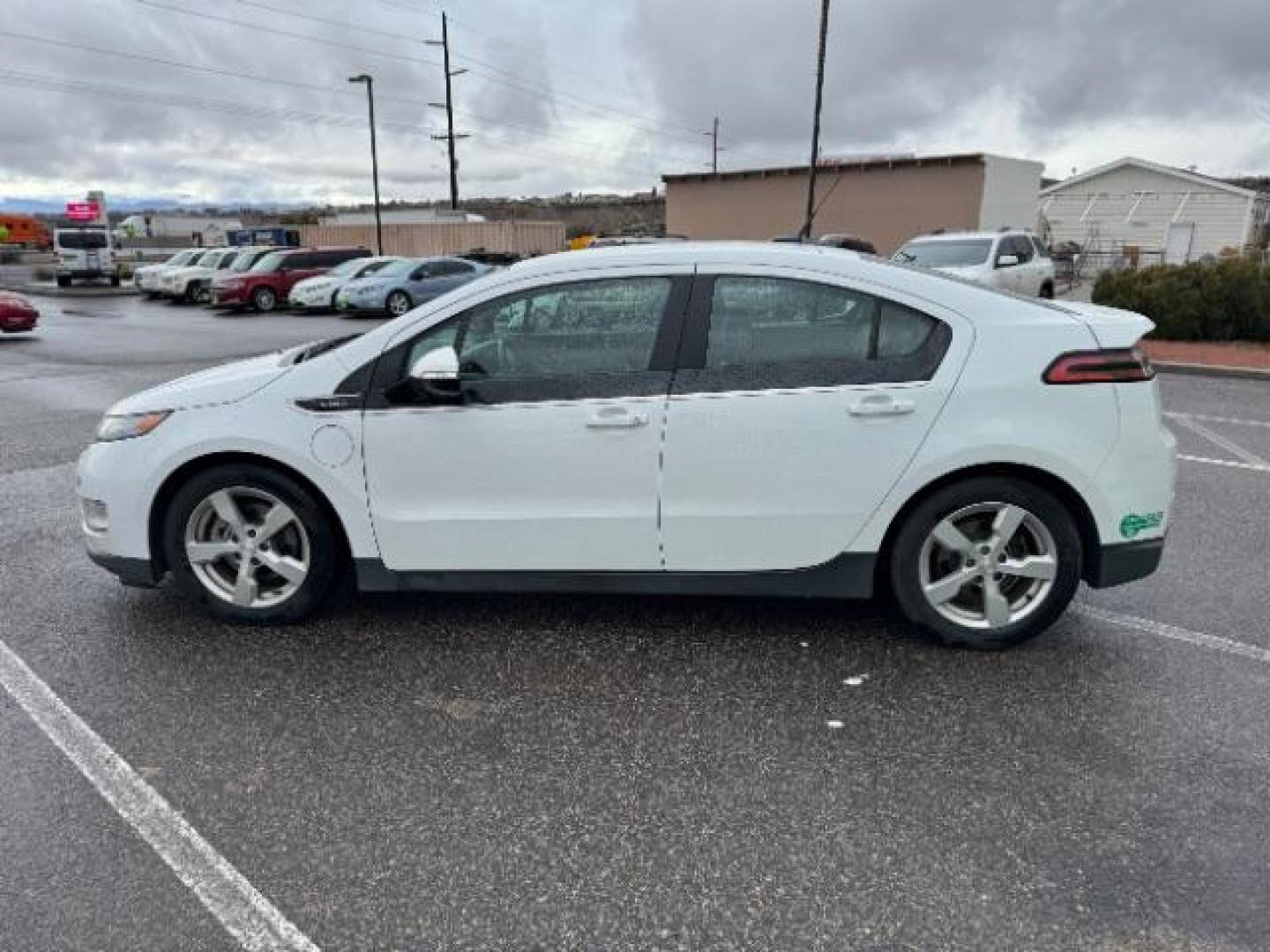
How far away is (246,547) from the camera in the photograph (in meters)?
3.89

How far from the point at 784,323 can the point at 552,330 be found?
35.9 inches

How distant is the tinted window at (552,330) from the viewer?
143 inches

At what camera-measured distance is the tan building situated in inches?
1134

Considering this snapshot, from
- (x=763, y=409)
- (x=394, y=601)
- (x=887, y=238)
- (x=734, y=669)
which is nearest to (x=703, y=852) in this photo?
(x=734, y=669)

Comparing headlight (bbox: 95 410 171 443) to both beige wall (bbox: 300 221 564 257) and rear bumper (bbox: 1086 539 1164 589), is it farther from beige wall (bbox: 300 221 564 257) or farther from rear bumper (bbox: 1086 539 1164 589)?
beige wall (bbox: 300 221 564 257)

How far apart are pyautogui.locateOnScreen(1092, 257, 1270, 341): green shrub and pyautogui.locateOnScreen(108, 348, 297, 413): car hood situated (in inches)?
525

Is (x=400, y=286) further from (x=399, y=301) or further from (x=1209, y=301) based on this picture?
(x=1209, y=301)

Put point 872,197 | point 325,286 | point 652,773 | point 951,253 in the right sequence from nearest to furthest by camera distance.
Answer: point 652,773 → point 951,253 → point 325,286 → point 872,197

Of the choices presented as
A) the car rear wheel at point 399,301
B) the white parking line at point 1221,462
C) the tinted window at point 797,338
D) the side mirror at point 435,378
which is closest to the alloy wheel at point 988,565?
the tinted window at point 797,338

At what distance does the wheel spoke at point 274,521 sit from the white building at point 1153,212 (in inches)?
1510

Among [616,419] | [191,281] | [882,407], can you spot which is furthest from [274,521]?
[191,281]

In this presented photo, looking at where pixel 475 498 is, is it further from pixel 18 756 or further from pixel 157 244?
pixel 157 244

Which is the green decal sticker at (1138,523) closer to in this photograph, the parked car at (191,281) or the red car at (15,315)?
the red car at (15,315)

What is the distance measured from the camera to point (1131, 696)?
3379mm
